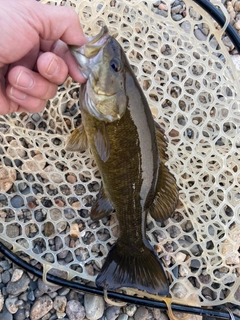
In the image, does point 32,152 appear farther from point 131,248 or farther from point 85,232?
point 131,248

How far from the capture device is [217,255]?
2.56 meters

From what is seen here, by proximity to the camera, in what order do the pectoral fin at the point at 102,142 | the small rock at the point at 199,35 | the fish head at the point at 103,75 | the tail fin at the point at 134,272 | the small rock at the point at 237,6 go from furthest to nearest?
the small rock at the point at 237,6 → the small rock at the point at 199,35 → the tail fin at the point at 134,272 → the pectoral fin at the point at 102,142 → the fish head at the point at 103,75

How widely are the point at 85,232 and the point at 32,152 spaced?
64 cm

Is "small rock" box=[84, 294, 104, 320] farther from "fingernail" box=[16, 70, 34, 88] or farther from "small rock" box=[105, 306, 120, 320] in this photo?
"fingernail" box=[16, 70, 34, 88]

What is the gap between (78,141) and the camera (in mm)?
Result: 2445

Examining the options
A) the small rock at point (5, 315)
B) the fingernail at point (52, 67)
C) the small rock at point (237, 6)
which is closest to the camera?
the fingernail at point (52, 67)

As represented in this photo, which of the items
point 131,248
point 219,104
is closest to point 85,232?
point 131,248

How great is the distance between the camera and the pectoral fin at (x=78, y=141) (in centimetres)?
243

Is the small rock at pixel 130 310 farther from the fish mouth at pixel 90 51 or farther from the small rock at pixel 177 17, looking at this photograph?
the small rock at pixel 177 17

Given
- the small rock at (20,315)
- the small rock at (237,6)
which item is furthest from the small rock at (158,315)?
the small rock at (237,6)

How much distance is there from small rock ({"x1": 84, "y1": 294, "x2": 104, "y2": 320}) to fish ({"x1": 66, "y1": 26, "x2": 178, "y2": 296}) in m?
0.23

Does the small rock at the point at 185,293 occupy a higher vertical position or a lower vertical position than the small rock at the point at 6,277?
higher

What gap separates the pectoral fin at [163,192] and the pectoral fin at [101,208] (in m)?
0.26

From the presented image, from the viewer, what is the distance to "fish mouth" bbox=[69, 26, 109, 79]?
2.00 metres
